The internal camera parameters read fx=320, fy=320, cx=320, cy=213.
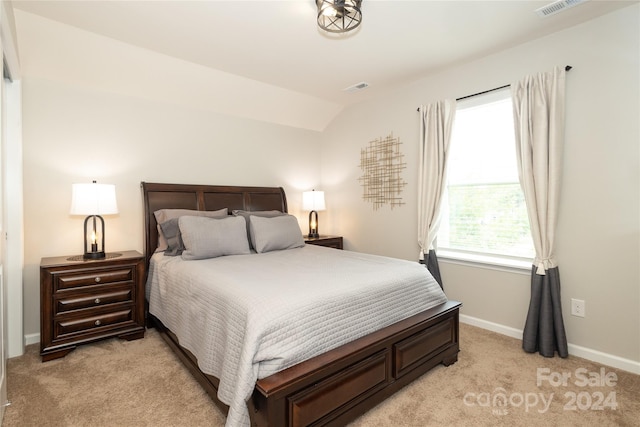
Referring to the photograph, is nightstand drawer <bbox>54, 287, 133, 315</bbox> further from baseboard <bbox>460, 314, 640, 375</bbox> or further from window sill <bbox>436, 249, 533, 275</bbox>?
baseboard <bbox>460, 314, 640, 375</bbox>

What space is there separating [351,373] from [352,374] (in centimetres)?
1

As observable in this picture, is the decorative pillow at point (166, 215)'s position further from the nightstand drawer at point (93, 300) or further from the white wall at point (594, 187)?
the white wall at point (594, 187)

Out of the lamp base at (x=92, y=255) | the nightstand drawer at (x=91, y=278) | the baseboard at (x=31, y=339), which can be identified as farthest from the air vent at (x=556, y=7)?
the baseboard at (x=31, y=339)

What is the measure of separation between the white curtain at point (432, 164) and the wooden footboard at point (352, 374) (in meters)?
1.13

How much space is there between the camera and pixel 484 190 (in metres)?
3.12

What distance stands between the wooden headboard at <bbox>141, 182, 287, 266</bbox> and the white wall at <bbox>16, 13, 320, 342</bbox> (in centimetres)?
14

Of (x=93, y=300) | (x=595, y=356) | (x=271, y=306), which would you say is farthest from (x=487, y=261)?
(x=93, y=300)

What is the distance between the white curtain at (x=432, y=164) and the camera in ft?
10.6

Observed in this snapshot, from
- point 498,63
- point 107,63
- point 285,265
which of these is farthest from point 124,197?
point 498,63

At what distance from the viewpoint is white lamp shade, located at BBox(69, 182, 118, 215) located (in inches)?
102

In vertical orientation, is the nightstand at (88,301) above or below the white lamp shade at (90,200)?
below

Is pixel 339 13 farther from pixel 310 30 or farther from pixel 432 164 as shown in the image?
pixel 432 164

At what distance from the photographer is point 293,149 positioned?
4.53 m

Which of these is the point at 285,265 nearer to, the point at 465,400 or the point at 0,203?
the point at 465,400
